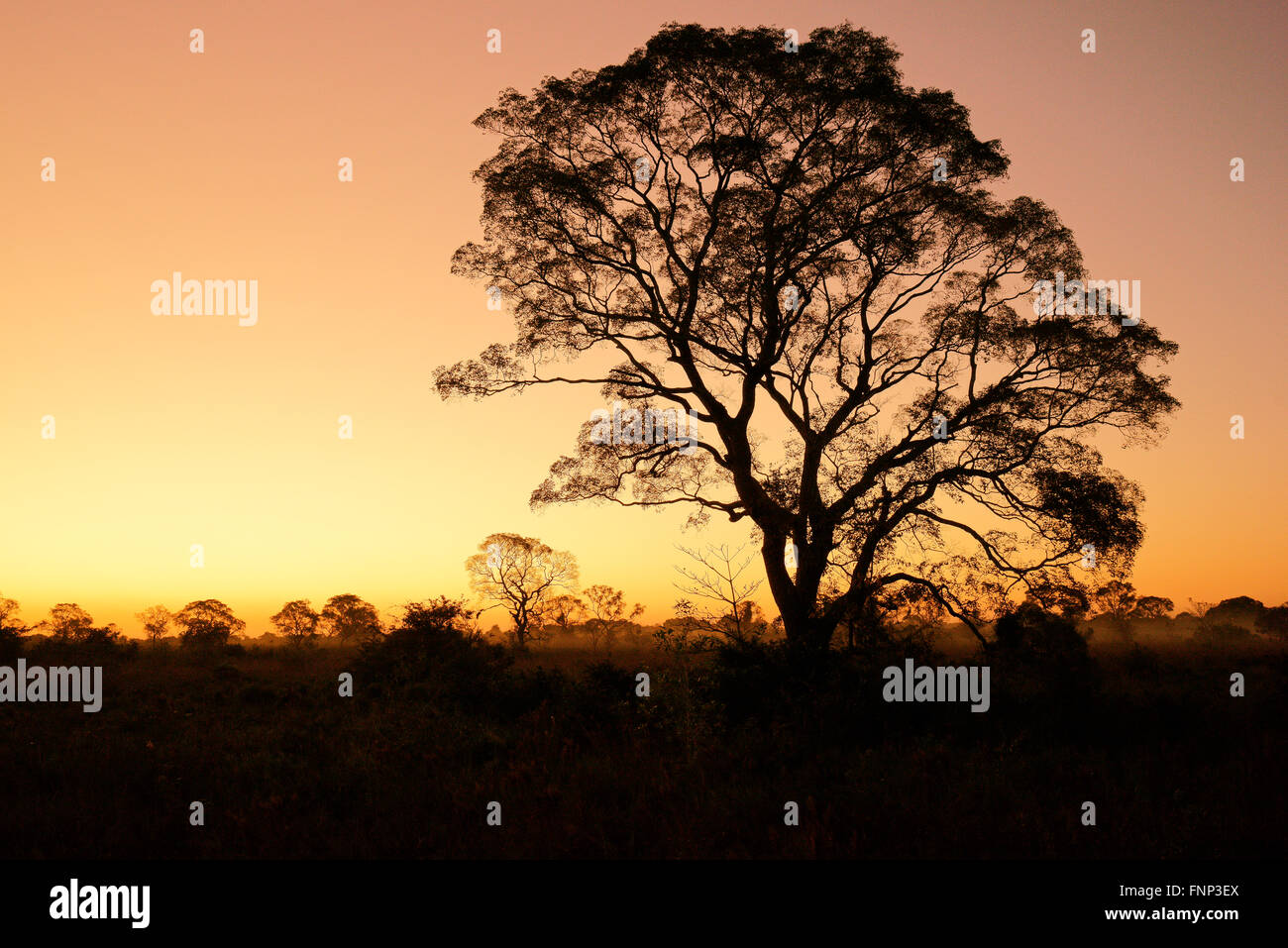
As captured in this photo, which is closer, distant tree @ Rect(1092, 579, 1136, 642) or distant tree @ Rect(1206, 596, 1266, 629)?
distant tree @ Rect(1092, 579, 1136, 642)

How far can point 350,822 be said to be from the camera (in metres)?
8.51

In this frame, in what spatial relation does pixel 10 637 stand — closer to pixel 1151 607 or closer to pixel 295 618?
pixel 295 618

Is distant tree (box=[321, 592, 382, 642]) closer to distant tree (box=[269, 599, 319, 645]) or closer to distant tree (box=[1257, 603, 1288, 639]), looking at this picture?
distant tree (box=[269, 599, 319, 645])

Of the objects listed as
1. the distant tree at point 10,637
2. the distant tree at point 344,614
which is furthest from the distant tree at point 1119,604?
the distant tree at point 344,614

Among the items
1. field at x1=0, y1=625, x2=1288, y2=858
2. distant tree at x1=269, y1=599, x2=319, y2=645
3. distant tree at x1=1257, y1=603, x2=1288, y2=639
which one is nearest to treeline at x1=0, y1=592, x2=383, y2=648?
distant tree at x1=269, y1=599, x2=319, y2=645

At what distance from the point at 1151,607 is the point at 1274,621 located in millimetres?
A: 20642

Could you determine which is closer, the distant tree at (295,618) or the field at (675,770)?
the field at (675,770)

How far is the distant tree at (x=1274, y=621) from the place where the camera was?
38.3 meters

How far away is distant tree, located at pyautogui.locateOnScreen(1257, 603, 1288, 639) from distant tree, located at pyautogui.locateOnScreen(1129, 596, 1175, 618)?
12.5m

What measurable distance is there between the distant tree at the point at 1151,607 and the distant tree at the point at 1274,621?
40.9 ft

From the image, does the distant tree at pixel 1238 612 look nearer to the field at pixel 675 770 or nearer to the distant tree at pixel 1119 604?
the distant tree at pixel 1119 604

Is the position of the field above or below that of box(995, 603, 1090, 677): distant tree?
below

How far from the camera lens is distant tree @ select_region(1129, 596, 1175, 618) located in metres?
55.8
